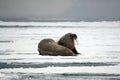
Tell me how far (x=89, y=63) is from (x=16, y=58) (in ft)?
7.14

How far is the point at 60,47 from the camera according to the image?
34.6 feet

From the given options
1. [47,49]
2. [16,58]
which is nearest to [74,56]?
[47,49]

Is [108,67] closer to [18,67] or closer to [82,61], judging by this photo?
[82,61]

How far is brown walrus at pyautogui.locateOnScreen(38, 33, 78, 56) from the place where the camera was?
1057 centimetres

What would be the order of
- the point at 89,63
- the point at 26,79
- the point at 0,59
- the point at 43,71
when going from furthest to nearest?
the point at 0,59, the point at 89,63, the point at 43,71, the point at 26,79

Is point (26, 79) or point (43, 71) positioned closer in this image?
point (26, 79)

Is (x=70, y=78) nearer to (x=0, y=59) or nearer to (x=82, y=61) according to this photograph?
(x=82, y=61)

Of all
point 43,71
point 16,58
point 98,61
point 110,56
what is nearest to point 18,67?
point 43,71

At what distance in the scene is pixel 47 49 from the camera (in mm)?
10648

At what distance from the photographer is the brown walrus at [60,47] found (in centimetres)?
1057

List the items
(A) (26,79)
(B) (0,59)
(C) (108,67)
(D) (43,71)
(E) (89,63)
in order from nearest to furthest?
(A) (26,79) < (D) (43,71) < (C) (108,67) < (E) (89,63) < (B) (0,59)

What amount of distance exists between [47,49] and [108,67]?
255 centimetres

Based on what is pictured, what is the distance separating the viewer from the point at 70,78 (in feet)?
23.6

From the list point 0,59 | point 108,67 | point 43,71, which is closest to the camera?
point 43,71
